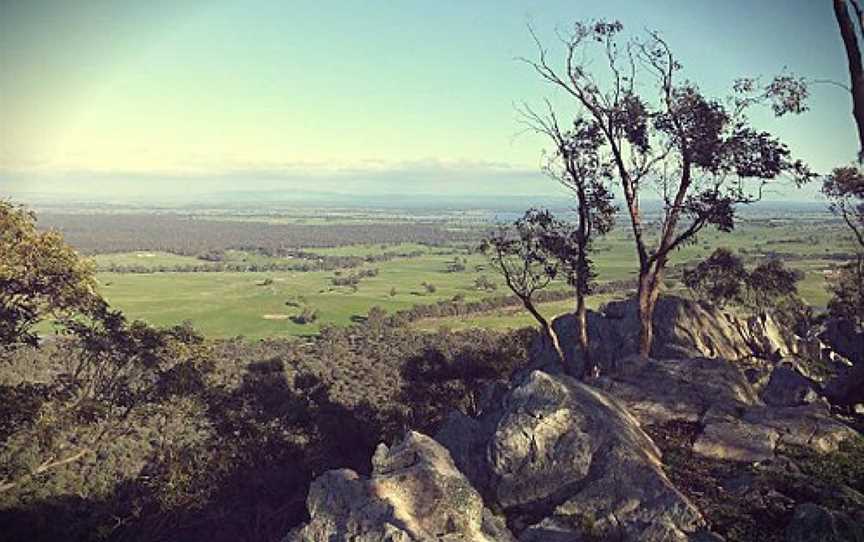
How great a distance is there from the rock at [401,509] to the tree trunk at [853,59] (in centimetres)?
1515

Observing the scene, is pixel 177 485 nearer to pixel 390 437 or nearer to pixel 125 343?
pixel 125 343

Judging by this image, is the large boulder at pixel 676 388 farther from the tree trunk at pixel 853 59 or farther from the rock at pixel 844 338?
the rock at pixel 844 338

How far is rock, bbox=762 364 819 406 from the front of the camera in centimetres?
2098

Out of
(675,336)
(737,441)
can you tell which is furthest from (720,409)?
(675,336)

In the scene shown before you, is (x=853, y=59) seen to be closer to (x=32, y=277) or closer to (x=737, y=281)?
(x=32, y=277)

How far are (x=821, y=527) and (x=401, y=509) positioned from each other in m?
7.64

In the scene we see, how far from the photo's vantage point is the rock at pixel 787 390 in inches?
826

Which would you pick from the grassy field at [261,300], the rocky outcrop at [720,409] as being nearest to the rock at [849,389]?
the rocky outcrop at [720,409]

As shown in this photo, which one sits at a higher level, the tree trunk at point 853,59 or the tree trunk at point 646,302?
the tree trunk at point 853,59

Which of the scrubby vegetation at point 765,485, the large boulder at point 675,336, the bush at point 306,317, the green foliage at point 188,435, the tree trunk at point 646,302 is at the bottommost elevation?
the bush at point 306,317

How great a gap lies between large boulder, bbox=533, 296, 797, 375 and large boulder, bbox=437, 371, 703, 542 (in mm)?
14937

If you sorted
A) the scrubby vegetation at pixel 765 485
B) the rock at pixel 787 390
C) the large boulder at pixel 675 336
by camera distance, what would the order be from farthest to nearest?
the large boulder at pixel 675 336, the rock at pixel 787 390, the scrubby vegetation at pixel 765 485

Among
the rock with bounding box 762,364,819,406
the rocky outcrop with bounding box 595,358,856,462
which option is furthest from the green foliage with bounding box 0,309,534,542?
the rock with bounding box 762,364,819,406

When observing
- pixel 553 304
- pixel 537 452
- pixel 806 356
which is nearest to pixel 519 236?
pixel 537 452
